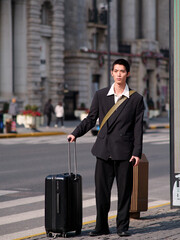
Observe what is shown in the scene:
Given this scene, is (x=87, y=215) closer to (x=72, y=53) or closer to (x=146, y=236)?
(x=146, y=236)

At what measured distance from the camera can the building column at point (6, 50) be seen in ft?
148

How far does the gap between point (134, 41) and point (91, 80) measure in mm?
10282

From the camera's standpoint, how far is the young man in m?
6.97

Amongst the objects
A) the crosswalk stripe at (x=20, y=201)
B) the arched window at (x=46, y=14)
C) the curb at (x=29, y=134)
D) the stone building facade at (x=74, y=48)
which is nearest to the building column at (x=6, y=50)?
the stone building facade at (x=74, y=48)

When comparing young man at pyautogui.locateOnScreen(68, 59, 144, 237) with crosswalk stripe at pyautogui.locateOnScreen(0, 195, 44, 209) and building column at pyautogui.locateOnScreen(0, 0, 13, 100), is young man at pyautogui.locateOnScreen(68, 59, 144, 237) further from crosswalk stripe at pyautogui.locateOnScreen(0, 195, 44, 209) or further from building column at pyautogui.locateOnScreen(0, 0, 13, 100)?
building column at pyautogui.locateOnScreen(0, 0, 13, 100)

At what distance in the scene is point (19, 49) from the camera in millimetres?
46906

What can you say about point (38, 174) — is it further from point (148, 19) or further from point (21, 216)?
point (148, 19)

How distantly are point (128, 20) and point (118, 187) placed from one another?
5851 cm

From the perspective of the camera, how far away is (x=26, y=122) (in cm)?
3269

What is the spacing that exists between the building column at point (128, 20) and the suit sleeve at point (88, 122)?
188 ft

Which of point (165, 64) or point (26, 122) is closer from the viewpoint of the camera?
point (26, 122)

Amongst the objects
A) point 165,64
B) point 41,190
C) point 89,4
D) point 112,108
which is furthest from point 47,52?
point 112,108

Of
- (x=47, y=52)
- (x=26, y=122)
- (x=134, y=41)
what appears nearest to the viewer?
(x=26, y=122)

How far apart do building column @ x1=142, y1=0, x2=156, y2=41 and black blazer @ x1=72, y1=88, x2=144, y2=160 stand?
59723 mm
